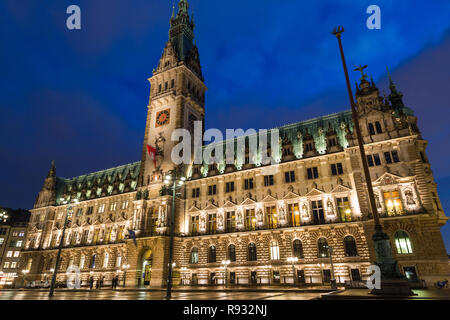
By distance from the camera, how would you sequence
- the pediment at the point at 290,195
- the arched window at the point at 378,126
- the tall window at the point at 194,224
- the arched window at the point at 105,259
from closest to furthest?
the arched window at the point at 378,126 → the pediment at the point at 290,195 → the tall window at the point at 194,224 → the arched window at the point at 105,259

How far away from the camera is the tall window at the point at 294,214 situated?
130 feet

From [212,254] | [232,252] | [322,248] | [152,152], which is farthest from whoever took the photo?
[152,152]

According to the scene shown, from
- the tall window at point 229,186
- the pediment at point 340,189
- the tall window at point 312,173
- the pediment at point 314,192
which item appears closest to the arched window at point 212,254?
the tall window at point 229,186

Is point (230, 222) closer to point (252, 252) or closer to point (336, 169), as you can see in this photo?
point (252, 252)

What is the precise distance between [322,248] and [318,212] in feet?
15.9

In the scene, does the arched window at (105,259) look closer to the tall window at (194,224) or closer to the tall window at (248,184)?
the tall window at (194,224)

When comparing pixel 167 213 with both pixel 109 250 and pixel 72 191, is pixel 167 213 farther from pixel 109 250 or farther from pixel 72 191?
pixel 72 191

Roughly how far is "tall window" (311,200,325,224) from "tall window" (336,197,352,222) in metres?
2.38

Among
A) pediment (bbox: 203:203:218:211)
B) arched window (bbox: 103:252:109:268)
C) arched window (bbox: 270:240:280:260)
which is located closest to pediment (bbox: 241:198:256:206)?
pediment (bbox: 203:203:218:211)

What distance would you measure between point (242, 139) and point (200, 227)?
17967 millimetres

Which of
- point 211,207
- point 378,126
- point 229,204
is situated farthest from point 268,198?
point 378,126

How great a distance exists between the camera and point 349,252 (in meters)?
34.9

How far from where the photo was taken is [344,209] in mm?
37062

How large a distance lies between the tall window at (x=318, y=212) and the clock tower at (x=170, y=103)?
87.1 feet
